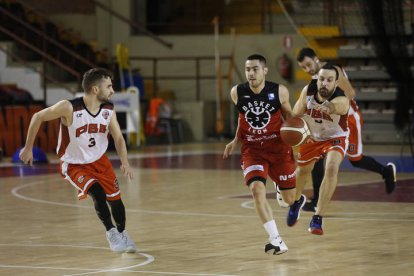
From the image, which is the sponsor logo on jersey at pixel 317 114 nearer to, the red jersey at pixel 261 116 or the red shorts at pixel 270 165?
the red shorts at pixel 270 165

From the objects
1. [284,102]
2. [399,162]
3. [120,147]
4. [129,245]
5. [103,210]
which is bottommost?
[399,162]

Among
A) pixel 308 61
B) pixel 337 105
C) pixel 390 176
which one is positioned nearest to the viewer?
pixel 337 105

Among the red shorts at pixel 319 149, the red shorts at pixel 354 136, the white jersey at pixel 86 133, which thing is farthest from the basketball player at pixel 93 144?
the red shorts at pixel 354 136

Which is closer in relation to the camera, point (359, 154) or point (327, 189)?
point (327, 189)

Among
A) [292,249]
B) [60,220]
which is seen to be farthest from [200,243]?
[60,220]

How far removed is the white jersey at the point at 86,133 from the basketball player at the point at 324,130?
1.93m

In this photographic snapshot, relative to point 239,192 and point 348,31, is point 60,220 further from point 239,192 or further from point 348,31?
point 348,31

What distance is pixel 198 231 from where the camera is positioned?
10211 millimetres

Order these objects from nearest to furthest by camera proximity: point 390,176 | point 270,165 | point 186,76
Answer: point 270,165, point 390,176, point 186,76

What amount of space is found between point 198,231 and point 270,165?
1.24 metres

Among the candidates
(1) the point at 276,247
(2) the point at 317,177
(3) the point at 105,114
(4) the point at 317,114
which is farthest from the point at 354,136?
(3) the point at 105,114

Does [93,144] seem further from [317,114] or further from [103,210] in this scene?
[317,114]

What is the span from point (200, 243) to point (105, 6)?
18.3m

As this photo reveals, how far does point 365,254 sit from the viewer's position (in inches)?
339
